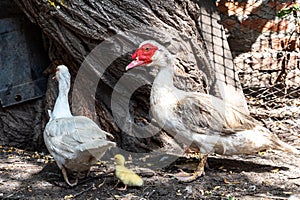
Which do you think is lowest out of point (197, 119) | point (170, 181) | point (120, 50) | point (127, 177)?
point (170, 181)

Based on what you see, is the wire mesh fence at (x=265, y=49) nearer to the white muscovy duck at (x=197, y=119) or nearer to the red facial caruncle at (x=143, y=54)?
the white muscovy duck at (x=197, y=119)

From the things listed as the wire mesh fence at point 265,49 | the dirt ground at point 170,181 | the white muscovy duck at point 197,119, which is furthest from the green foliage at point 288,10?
the white muscovy duck at point 197,119

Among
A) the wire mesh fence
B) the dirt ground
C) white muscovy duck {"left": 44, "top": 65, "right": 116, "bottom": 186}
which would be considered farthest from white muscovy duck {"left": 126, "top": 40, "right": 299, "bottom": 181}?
the wire mesh fence

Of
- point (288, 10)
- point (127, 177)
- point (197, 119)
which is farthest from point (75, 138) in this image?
point (288, 10)

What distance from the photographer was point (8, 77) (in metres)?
5.39

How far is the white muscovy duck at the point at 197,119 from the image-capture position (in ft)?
13.8

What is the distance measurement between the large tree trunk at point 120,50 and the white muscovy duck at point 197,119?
409 mm

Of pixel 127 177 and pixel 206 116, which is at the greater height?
pixel 206 116

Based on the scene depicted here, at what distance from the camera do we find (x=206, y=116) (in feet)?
13.9

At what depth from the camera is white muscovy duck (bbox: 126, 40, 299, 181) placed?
4.21 m

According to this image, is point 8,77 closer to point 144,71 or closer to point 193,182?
point 144,71

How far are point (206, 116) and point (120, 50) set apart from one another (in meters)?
1.06

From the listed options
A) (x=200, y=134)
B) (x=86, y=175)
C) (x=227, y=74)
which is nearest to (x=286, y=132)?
(x=227, y=74)

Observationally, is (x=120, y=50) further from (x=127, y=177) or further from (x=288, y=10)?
(x=288, y=10)
